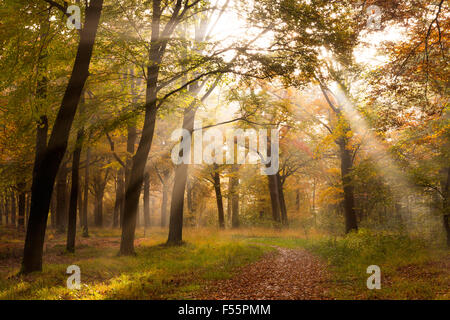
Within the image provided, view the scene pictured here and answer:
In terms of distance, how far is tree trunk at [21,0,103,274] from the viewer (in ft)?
24.8

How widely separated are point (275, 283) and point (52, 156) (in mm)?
6760

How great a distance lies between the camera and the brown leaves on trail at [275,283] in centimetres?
623

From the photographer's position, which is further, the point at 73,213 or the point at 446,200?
the point at 73,213

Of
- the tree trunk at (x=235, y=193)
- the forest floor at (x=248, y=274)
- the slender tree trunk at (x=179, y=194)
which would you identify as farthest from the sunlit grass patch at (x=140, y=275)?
the tree trunk at (x=235, y=193)

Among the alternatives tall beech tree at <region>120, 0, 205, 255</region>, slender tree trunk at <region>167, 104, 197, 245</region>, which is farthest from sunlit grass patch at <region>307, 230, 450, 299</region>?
tall beech tree at <region>120, 0, 205, 255</region>

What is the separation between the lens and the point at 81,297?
5578 millimetres

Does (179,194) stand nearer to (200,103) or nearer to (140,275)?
(200,103)

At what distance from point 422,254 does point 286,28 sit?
8387 mm

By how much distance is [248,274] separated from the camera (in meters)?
8.30

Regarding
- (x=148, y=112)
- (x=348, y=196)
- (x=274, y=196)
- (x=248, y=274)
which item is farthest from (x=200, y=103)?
(x=274, y=196)

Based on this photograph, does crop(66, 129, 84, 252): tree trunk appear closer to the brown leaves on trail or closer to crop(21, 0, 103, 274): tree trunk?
crop(21, 0, 103, 274): tree trunk

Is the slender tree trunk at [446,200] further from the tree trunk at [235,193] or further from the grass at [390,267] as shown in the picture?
the tree trunk at [235,193]
